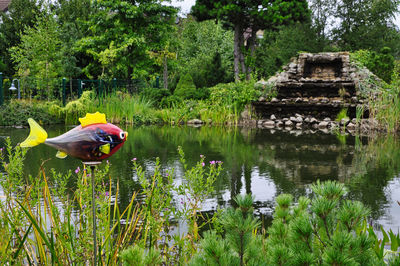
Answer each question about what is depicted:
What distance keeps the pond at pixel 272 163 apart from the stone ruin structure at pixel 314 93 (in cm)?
419

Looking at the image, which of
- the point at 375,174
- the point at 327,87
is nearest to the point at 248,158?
the point at 375,174

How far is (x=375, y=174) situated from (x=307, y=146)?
3.24 meters

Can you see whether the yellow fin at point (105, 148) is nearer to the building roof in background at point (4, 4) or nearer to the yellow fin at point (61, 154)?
the yellow fin at point (61, 154)

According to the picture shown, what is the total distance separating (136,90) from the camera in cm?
2022

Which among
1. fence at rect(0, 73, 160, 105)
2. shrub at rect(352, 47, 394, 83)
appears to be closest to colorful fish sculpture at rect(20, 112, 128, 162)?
fence at rect(0, 73, 160, 105)

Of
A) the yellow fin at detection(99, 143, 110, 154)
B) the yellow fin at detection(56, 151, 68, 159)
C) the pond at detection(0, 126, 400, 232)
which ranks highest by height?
the yellow fin at detection(99, 143, 110, 154)

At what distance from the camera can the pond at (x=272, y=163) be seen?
4.81 meters

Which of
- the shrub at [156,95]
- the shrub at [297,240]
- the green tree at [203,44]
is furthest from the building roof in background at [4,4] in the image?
the shrub at [297,240]

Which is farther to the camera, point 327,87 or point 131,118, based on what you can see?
point 327,87

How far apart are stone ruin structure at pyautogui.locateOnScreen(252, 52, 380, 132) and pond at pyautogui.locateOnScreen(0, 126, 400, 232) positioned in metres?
4.19

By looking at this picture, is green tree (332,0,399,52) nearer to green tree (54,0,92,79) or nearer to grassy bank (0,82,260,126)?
grassy bank (0,82,260,126)

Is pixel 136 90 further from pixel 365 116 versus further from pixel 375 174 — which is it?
pixel 375 174

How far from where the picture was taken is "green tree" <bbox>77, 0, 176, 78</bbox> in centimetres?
2006

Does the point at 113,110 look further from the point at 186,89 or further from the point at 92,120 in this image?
the point at 92,120
